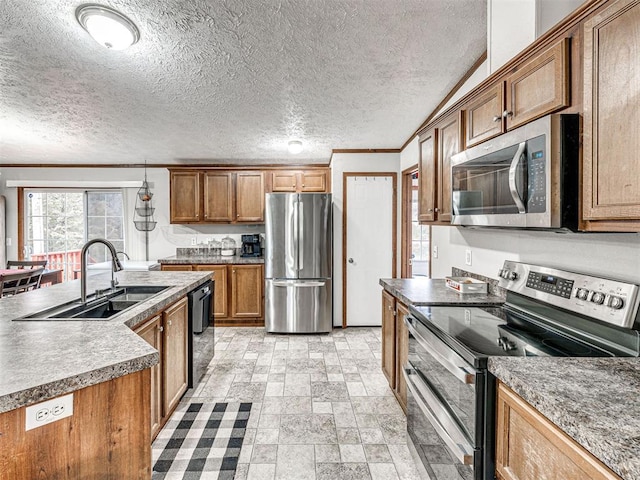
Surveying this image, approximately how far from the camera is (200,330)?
9.61 feet

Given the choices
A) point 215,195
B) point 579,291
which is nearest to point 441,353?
point 579,291

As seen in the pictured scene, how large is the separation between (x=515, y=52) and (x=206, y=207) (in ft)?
13.9

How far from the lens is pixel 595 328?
1297 mm

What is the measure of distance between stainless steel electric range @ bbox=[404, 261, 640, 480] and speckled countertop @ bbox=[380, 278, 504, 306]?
0.36 ft

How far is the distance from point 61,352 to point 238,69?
1.87 m

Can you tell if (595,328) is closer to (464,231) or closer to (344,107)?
(464,231)

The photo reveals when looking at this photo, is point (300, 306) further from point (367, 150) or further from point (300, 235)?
point (367, 150)

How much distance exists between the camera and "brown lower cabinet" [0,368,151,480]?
0.99 metres

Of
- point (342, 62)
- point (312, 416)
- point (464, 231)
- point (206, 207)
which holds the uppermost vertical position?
point (342, 62)

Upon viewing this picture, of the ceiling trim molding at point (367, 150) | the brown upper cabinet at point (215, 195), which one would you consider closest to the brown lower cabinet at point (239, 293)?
the brown upper cabinet at point (215, 195)

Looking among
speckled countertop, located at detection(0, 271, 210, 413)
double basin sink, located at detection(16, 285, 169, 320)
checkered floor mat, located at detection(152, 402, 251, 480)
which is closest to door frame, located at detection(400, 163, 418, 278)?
checkered floor mat, located at detection(152, 402, 251, 480)

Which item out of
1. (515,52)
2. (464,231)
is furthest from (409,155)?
(515,52)

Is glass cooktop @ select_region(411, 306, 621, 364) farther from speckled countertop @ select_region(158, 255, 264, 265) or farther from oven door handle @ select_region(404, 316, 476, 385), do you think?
speckled countertop @ select_region(158, 255, 264, 265)

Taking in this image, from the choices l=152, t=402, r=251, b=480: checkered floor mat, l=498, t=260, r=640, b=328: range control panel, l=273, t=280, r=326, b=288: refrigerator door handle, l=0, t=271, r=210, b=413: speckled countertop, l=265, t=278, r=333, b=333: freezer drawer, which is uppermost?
l=498, t=260, r=640, b=328: range control panel
